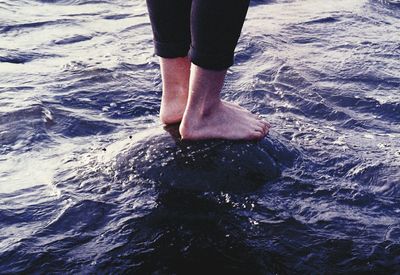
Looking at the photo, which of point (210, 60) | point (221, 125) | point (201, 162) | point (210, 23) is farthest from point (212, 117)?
point (210, 23)

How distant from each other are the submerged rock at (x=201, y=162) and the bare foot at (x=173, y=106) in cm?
12

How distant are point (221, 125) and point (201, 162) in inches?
10.4

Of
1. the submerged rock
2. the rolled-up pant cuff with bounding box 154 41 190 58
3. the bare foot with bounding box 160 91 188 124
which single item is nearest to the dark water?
the submerged rock

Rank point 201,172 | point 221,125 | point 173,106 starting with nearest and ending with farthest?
point 201,172, point 221,125, point 173,106

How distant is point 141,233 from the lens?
2.27 metres

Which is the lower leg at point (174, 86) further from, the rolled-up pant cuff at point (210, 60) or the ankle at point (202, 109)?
the rolled-up pant cuff at point (210, 60)

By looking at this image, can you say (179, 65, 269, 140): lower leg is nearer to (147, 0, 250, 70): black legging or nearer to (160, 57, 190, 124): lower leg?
(147, 0, 250, 70): black legging

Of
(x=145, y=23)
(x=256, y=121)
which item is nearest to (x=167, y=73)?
(x=256, y=121)

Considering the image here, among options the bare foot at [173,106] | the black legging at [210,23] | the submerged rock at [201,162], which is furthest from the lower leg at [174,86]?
the black legging at [210,23]

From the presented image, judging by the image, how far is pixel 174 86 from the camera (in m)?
2.94

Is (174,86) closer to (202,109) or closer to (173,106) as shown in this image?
(173,106)

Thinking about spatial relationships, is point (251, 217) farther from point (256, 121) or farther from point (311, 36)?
point (311, 36)

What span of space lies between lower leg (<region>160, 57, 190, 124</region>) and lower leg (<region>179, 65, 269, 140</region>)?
0.69 ft

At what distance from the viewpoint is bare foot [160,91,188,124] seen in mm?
2973
